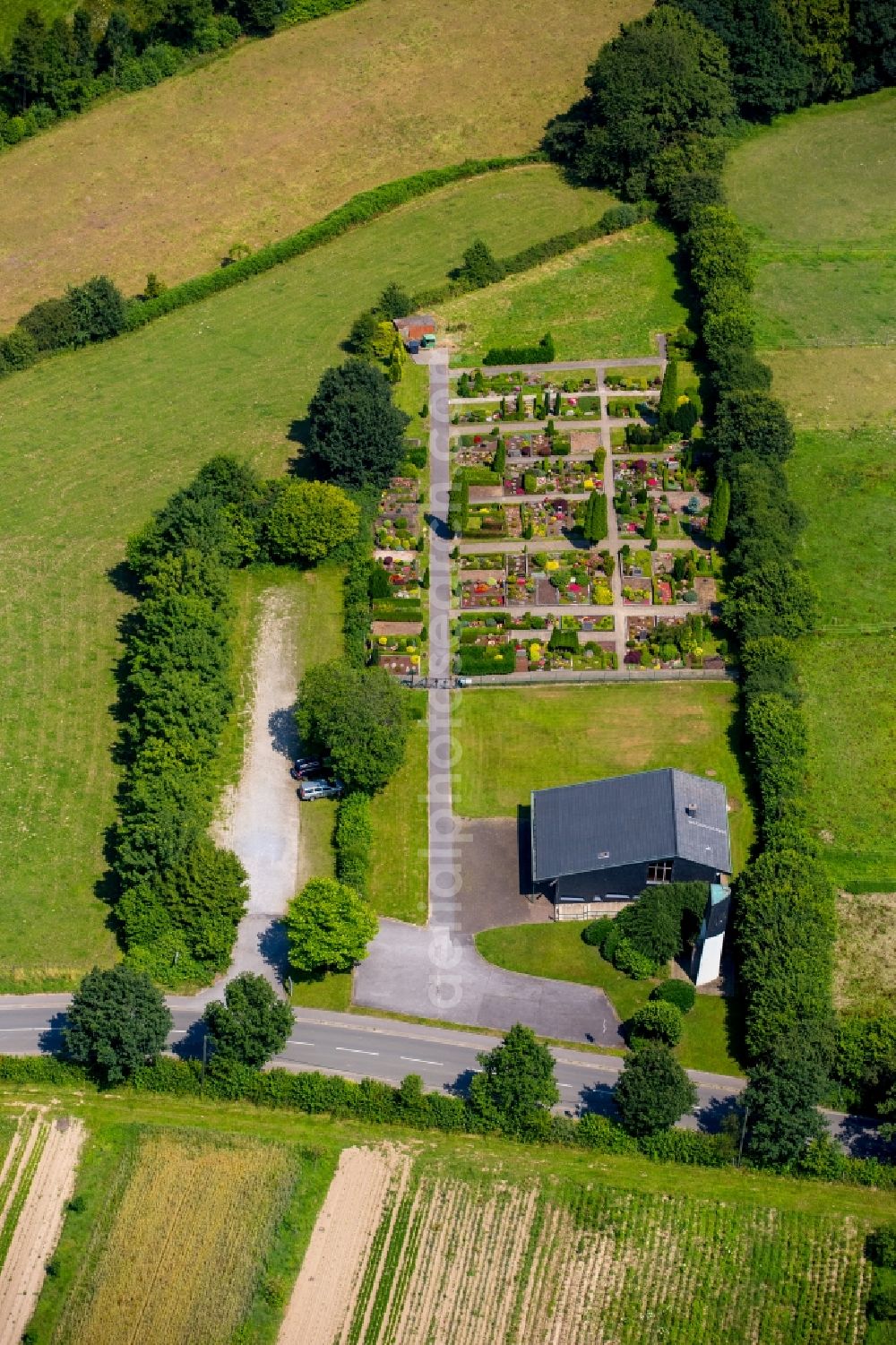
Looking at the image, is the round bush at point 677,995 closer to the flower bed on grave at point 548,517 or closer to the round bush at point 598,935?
the round bush at point 598,935

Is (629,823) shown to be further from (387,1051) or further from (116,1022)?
(116,1022)

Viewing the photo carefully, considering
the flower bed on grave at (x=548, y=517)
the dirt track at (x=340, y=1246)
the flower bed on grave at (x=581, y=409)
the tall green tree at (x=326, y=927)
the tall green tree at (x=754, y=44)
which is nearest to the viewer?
the dirt track at (x=340, y=1246)

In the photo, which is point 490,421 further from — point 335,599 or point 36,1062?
point 36,1062

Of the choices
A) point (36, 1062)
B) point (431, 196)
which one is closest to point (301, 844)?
point (36, 1062)

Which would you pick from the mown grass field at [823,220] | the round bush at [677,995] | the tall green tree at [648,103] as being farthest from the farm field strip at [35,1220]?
the tall green tree at [648,103]

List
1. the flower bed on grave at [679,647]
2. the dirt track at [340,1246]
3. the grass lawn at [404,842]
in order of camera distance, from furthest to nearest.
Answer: the flower bed on grave at [679,647] < the grass lawn at [404,842] < the dirt track at [340,1246]

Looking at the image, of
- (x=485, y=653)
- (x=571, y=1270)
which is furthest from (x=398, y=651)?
(x=571, y=1270)
